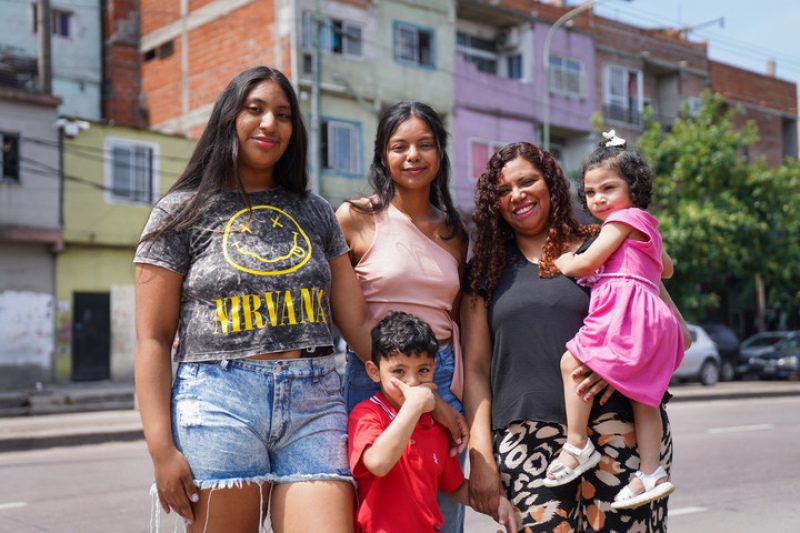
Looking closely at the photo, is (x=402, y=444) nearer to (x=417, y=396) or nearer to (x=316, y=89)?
(x=417, y=396)

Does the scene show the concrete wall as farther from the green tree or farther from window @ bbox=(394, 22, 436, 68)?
the green tree

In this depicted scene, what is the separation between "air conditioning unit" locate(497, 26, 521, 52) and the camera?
1070 inches

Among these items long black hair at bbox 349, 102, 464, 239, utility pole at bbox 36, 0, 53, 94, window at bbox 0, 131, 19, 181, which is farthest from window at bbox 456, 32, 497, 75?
long black hair at bbox 349, 102, 464, 239

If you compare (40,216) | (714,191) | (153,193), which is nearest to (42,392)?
(40,216)

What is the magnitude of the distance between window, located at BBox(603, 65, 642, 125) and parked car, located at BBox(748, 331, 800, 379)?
9.40 metres

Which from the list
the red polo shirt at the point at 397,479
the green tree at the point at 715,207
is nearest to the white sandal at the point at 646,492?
the red polo shirt at the point at 397,479

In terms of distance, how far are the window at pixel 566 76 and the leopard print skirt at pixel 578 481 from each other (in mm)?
25436

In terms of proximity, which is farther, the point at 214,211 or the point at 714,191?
the point at 714,191

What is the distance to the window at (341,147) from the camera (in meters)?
22.0

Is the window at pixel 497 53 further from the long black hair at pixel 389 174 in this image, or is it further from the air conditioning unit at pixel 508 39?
the long black hair at pixel 389 174

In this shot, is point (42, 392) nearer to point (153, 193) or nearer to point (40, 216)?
point (40, 216)

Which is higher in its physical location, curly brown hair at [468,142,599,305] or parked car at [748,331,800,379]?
curly brown hair at [468,142,599,305]

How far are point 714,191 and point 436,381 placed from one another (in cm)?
2260

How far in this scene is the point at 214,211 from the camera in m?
2.77
